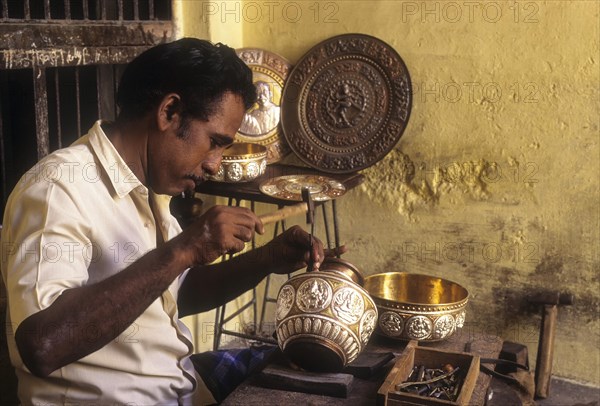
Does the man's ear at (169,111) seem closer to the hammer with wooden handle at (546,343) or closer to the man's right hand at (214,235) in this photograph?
the man's right hand at (214,235)

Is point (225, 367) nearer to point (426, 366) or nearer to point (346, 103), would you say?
point (426, 366)

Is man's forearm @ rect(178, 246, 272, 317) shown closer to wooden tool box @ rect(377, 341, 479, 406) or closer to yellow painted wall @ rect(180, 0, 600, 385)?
wooden tool box @ rect(377, 341, 479, 406)

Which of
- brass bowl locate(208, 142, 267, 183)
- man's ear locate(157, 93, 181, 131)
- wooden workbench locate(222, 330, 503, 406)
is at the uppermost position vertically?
man's ear locate(157, 93, 181, 131)

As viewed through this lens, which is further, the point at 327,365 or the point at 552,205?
the point at 552,205

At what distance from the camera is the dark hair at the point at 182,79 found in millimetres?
1945

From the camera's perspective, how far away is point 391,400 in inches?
67.1

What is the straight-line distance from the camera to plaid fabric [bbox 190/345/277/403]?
2.29 metres

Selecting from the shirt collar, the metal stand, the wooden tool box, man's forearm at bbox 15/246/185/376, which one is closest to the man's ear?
the shirt collar

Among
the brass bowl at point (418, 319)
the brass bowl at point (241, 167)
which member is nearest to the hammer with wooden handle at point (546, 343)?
the brass bowl at point (418, 319)

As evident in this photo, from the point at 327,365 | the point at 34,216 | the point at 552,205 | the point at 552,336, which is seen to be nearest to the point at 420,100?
the point at 552,205

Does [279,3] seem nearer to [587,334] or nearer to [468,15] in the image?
[468,15]

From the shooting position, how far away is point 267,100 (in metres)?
3.92

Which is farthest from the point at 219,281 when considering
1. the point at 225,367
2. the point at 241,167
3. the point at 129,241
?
the point at 241,167

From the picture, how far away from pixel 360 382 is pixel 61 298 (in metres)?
0.85
